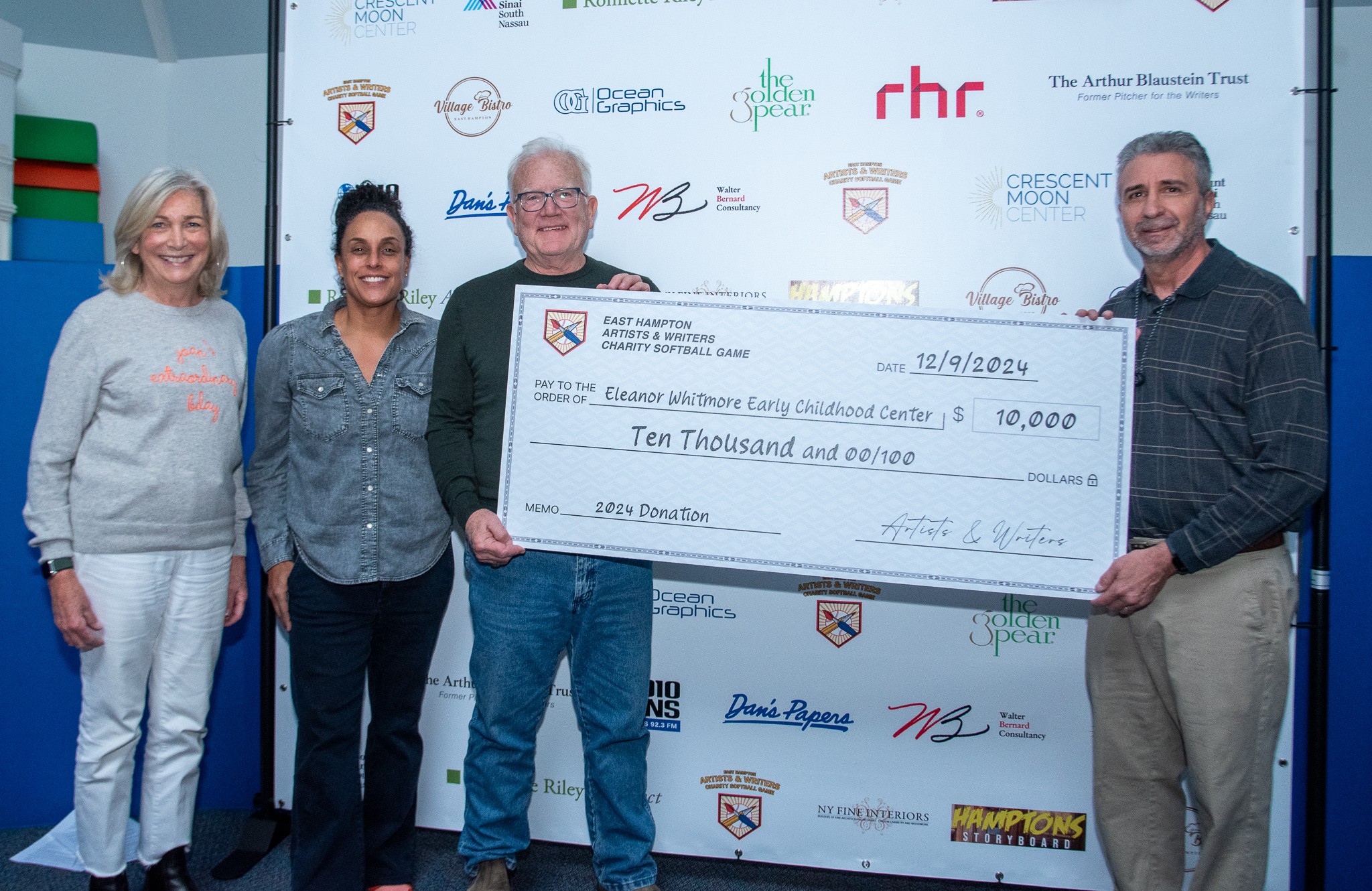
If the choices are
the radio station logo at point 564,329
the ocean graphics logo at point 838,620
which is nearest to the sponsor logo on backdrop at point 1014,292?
the ocean graphics logo at point 838,620

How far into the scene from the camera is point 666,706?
8.00 feet

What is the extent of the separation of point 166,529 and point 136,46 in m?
3.40

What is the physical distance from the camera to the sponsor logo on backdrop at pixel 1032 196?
88.2 inches

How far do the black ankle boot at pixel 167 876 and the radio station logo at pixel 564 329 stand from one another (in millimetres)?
1668

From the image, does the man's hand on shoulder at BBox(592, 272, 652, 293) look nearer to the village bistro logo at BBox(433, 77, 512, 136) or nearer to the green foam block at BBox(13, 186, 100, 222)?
the village bistro logo at BBox(433, 77, 512, 136)

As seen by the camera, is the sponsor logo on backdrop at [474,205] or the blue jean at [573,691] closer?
the blue jean at [573,691]

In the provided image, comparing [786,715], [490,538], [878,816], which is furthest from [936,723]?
[490,538]

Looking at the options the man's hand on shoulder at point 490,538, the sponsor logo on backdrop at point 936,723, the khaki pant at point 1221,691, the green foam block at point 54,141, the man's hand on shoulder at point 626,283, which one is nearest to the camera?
the khaki pant at point 1221,691

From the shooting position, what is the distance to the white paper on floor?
2.27 meters

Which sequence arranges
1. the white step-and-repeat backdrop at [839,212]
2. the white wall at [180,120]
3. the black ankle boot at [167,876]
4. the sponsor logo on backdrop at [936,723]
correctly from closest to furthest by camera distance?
the black ankle boot at [167,876] → the white step-and-repeat backdrop at [839,212] → the sponsor logo on backdrop at [936,723] → the white wall at [180,120]

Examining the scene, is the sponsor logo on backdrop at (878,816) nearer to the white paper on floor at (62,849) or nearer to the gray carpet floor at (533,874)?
the gray carpet floor at (533,874)

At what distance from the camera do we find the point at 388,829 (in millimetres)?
2086

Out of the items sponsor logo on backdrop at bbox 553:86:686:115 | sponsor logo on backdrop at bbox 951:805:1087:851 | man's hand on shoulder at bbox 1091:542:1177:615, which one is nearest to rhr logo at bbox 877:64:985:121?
sponsor logo on backdrop at bbox 553:86:686:115

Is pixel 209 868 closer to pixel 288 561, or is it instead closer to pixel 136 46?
pixel 288 561
